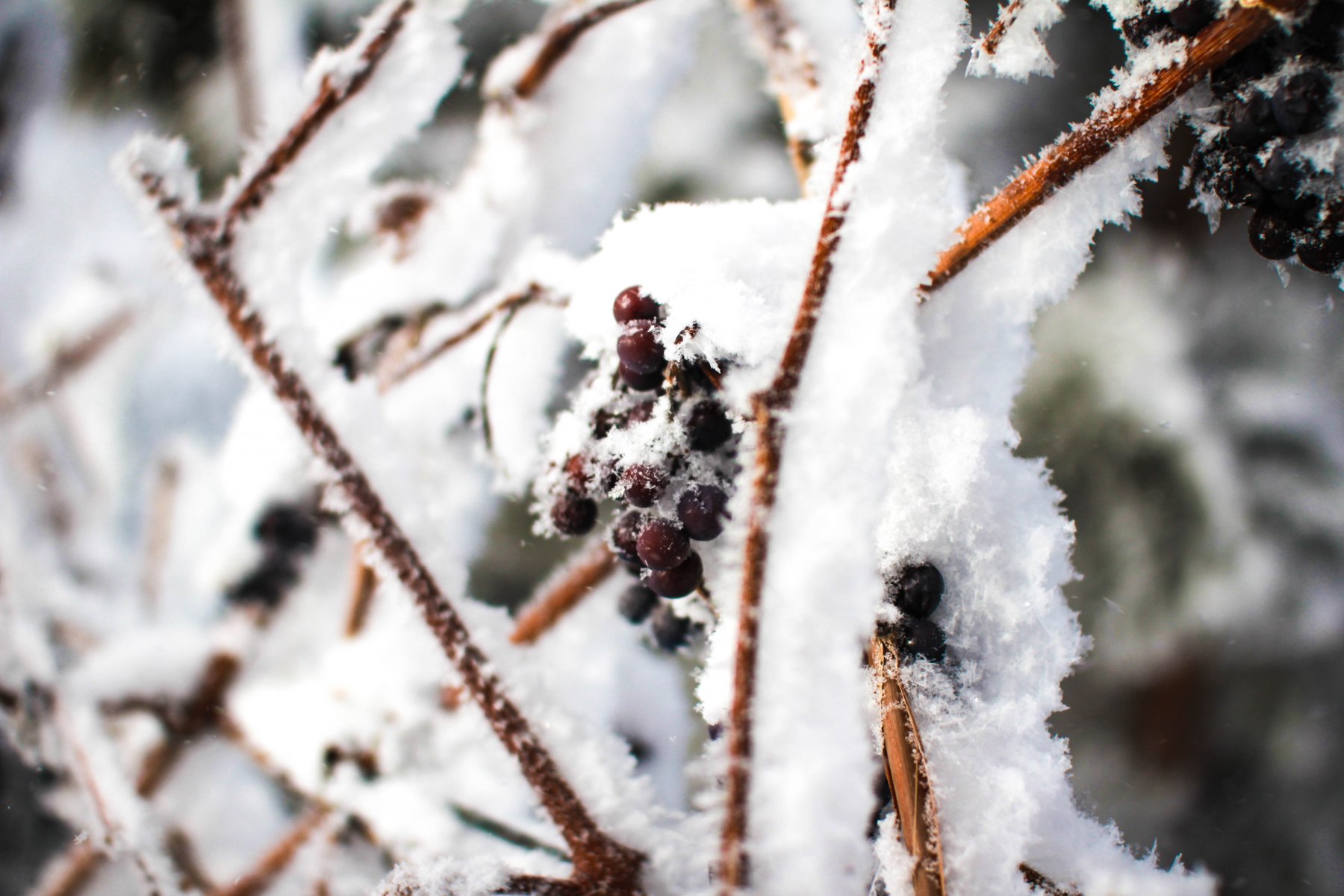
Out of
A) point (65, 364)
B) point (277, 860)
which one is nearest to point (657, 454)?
point (277, 860)

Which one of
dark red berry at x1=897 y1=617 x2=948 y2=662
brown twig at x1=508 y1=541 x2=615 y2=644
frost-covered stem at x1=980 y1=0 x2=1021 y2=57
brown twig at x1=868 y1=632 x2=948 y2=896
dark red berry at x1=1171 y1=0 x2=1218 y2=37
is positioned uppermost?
frost-covered stem at x1=980 y1=0 x2=1021 y2=57

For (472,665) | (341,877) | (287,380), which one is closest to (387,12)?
(287,380)

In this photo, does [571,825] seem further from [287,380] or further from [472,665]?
[287,380]

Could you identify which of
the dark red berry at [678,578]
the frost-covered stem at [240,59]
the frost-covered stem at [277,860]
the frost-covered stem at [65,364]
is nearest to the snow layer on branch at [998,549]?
the dark red berry at [678,578]

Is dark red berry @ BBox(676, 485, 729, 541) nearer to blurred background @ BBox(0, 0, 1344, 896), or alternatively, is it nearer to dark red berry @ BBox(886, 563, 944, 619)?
dark red berry @ BBox(886, 563, 944, 619)

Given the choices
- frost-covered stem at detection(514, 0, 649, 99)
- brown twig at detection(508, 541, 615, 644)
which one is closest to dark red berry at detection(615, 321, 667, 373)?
brown twig at detection(508, 541, 615, 644)

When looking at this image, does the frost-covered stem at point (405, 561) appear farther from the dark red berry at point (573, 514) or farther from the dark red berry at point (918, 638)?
the dark red berry at point (918, 638)
